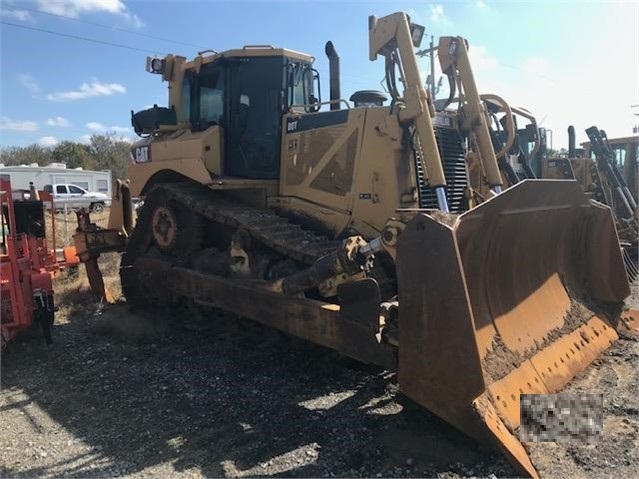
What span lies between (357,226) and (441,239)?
196cm

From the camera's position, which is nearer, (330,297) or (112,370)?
(330,297)

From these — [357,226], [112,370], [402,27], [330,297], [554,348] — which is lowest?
[112,370]

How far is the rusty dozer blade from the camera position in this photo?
3.27m

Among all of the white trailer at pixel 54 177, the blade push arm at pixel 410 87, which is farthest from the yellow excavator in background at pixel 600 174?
the white trailer at pixel 54 177

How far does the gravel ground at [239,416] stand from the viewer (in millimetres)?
3441

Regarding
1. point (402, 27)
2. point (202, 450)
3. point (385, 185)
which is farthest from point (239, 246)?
point (402, 27)

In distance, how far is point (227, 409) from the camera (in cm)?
434

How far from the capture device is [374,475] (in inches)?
131

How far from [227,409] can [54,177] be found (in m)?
29.0

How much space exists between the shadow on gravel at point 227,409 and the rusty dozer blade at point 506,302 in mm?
465

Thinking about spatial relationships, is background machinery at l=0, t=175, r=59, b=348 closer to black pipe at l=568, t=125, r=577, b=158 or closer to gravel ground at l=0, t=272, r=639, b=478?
gravel ground at l=0, t=272, r=639, b=478

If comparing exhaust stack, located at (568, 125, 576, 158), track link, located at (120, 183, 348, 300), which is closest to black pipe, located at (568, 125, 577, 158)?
exhaust stack, located at (568, 125, 576, 158)

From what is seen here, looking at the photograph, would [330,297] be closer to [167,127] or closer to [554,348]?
[554,348]

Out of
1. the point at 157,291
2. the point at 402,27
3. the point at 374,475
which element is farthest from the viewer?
the point at 157,291
